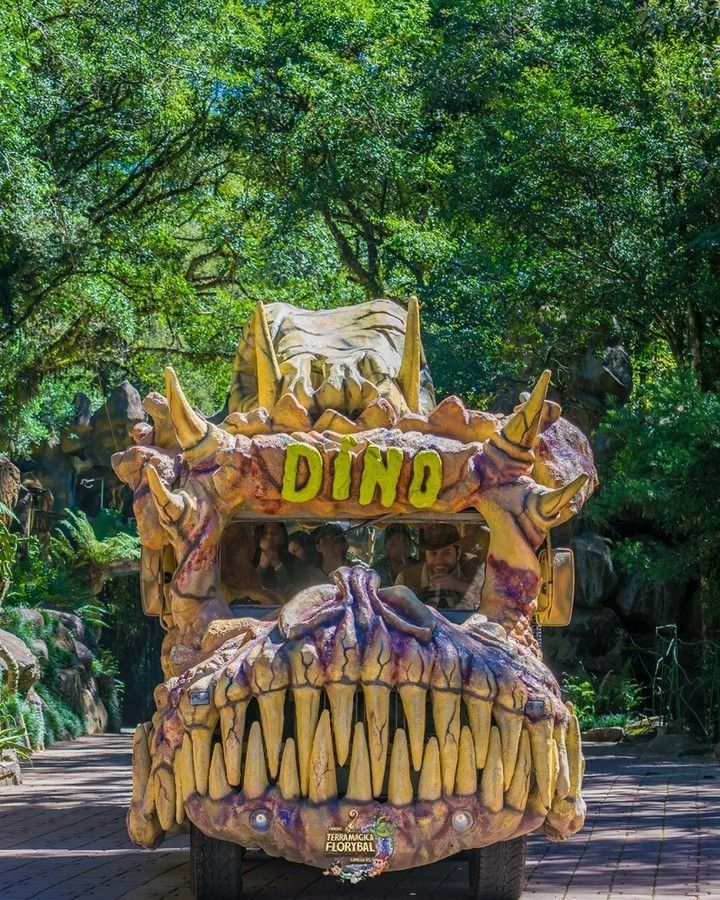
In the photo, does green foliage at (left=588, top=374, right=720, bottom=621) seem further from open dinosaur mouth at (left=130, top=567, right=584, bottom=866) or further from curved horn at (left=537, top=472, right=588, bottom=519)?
open dinosaur mouth at (left=130, top=567, right=584, bottom=866)

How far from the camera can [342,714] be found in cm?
706

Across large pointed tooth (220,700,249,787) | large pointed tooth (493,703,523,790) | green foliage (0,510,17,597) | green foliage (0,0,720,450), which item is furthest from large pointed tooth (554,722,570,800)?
green foliage (0,0,720,450)

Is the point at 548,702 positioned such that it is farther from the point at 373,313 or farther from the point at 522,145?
the point at 522,145

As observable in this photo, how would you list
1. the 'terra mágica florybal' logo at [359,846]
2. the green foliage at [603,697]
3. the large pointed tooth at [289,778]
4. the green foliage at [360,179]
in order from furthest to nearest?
1. the green foliage at [603,697]
2. the green foliage at [360,179]
3. the large pointed tooth at [289,778]
4. the 'terra mágica florybal' logo at [359,846]

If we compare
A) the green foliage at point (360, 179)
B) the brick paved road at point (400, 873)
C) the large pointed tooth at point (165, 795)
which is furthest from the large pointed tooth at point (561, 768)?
the green foliage at point (360, 179)

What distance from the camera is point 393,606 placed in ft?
24.5

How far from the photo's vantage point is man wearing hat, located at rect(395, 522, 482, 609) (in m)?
8.56

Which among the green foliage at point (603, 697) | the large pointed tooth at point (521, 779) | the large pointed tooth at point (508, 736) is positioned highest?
the large pointed tooth at point (508, 736)

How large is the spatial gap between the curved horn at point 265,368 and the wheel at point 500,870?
2.87 meters

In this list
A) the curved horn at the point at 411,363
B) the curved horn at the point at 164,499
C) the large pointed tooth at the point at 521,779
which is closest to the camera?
the large pointed tooth at the point at 521,779

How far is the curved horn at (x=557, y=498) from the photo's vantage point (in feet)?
27.1

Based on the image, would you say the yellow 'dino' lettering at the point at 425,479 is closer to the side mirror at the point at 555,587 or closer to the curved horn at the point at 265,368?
the side mirror at the point at 555,587

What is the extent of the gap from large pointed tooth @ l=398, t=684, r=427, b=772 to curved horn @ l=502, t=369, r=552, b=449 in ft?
6.05

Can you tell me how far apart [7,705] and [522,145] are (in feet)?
33.8
